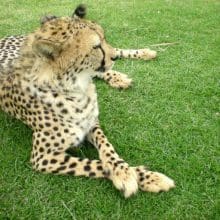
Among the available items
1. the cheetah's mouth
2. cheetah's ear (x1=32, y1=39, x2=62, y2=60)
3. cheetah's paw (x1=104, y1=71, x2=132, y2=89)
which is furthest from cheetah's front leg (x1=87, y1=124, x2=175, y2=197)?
cheetah's paw (x1=104, y1=71, x2=132, y2=89)

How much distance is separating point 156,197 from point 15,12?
4407 millimetres

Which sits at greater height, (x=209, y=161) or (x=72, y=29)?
(x=72, y=29)

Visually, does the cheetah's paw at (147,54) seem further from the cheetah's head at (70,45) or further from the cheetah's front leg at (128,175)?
the cheetah's front leg at (128,175)

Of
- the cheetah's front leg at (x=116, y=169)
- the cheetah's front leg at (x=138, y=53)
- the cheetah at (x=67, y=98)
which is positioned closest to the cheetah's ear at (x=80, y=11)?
the cheetah at (x=67, y=98)

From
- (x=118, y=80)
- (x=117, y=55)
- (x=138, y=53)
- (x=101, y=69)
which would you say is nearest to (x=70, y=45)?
(x=101, y=69)

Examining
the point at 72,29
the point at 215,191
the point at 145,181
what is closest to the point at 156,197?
the point at 145,181

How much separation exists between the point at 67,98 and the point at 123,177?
669 millimetres

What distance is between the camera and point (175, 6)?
639cm

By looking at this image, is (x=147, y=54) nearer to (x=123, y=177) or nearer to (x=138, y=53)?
(x=138, y=53)

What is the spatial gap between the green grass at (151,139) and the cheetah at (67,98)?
0.09 metres

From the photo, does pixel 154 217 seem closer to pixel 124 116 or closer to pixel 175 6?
pixel 124 116

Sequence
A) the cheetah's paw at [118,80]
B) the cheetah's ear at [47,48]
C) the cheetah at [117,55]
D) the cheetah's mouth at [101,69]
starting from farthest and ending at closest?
1. the cheetah's paw at [118,80]
2. the cheetah at [117,55]
3. the cheetah's mouth at [101,69]
4. the cheetah's ear at [47,48]

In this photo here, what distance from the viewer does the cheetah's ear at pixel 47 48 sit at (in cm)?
271

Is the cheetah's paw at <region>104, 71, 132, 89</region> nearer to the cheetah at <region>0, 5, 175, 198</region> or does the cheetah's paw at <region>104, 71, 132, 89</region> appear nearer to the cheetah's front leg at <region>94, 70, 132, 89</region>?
the cheetah's front leg at <region>94, 70, 132, 89</region>
